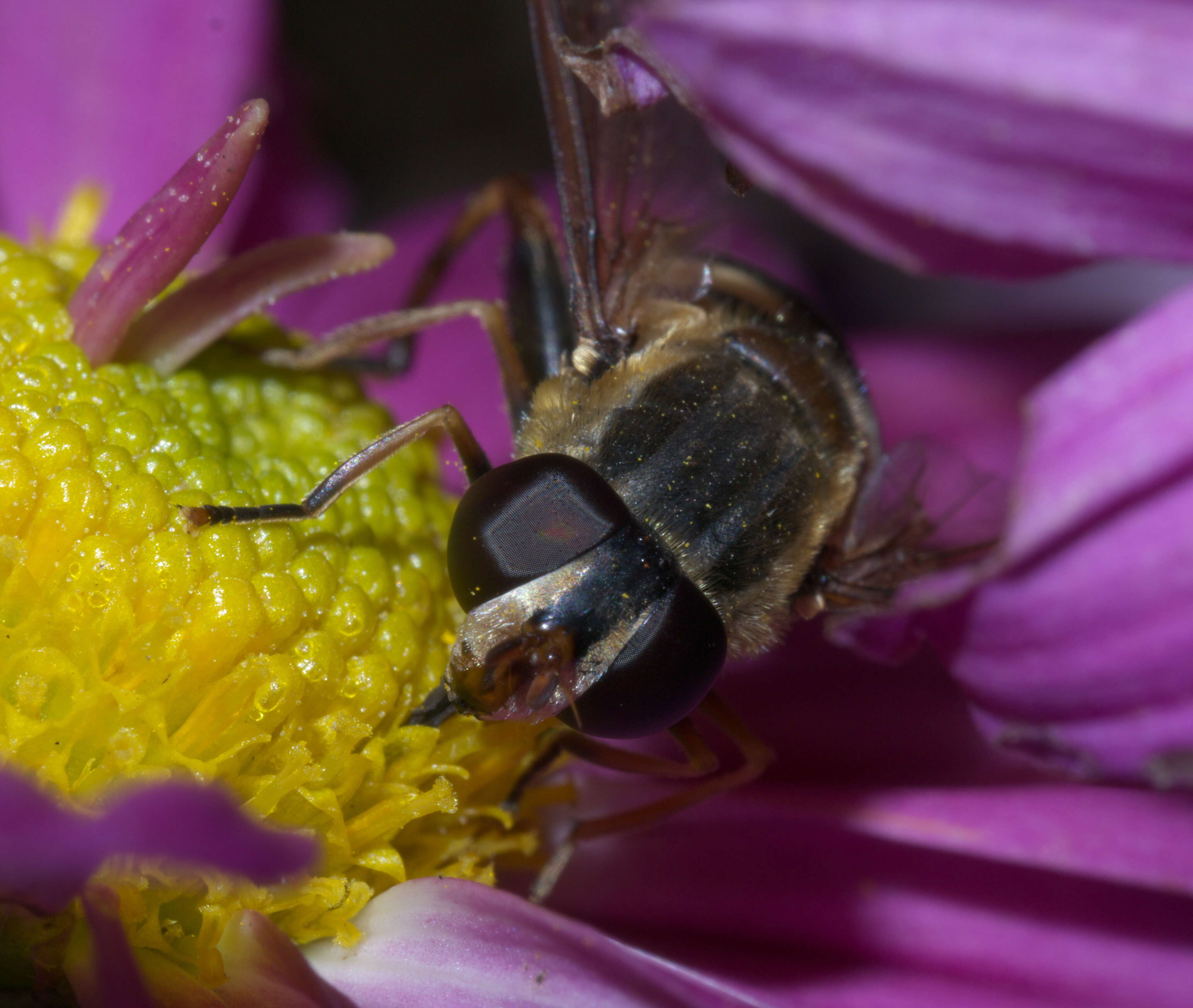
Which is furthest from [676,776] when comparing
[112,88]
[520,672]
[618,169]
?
[112,88]

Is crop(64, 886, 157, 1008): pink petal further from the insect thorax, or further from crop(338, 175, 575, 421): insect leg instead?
crop(338, 175, 575, 421): insect leg

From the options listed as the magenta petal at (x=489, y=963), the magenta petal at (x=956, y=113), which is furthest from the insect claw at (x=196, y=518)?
the magenta petal at (x=956, y=113)

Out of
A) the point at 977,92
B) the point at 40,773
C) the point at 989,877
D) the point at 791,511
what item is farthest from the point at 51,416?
the point at 989,877

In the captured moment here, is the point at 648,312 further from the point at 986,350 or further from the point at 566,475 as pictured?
the point at 986,350

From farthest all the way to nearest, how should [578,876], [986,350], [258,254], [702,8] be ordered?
[986,350]
[578,876]
[258,254]
[702,8]

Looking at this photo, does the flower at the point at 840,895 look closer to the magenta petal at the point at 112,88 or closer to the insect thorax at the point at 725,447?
the insect thorax at the point at 725,447

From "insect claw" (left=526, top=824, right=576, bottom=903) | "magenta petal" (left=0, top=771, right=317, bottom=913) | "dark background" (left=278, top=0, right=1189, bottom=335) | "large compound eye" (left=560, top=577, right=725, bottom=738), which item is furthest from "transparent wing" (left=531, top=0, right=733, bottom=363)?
"dark background" (left=278, top=0, right=1189, bottom=335)
